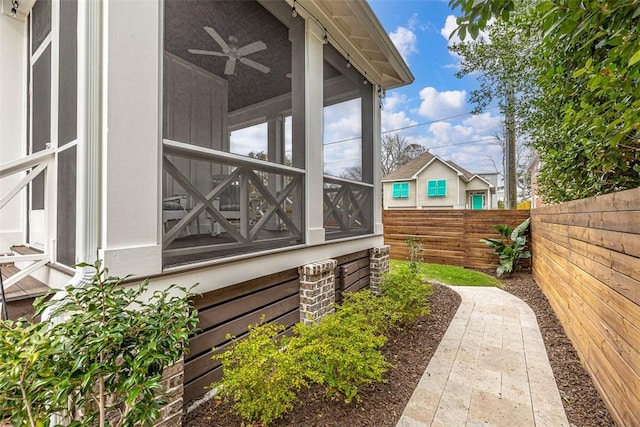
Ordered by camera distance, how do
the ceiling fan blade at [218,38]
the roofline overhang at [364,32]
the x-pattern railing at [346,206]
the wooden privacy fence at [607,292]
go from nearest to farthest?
→ the wooden privacy fence at [607,292] < the roofline overhang at [364,32] < the ceiling fan blade at [218,38] < the x-pattern railing at [346,206]

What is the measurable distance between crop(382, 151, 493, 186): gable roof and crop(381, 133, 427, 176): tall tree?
3.10 feet

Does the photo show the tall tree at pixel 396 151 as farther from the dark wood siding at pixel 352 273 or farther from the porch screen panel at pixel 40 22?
the porch screen panel at pixel 40 22

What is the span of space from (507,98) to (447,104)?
15.2m

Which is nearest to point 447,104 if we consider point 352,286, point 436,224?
point 436,224

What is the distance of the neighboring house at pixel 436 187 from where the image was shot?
827 inches

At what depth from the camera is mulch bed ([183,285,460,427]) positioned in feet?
7.06

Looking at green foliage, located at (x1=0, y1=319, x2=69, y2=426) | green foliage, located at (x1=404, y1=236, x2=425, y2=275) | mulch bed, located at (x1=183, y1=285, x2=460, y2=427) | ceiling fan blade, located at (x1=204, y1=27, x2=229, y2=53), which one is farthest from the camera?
green foliage, located at (x1=404, y1=236, x2=425, y2=275)

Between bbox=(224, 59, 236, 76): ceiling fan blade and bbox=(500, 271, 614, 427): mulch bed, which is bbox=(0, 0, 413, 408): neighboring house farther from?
bbox=(500, 271, 614, 427): mulch bed

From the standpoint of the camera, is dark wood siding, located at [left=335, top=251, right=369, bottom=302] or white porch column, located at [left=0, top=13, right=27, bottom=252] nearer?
white porch column, located at [left=0, top=13, right=27, bottom=252]

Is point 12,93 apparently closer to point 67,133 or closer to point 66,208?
point 67,133

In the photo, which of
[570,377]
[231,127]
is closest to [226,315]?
[570,377]

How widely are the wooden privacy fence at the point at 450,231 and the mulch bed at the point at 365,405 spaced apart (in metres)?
5.08

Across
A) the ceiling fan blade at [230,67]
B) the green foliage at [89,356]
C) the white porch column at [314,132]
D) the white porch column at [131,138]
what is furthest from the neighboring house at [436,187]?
the green foliage at [89,356]

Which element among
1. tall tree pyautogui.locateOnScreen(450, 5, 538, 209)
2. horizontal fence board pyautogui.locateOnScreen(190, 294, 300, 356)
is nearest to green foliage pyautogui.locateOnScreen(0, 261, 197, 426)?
horizontal fence board pyautogui.locateOnScreen(190, 294, 300, 356)
